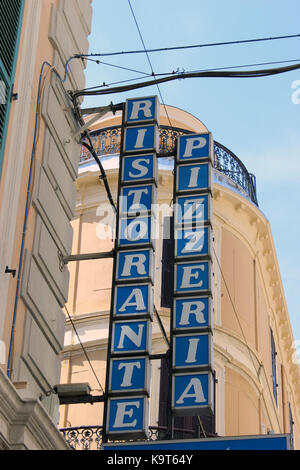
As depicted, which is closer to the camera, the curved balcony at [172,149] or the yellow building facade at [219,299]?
the yellow building facade at [219,299]

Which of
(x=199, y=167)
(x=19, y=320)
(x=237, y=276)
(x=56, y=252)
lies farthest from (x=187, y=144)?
(x=237, y=276)

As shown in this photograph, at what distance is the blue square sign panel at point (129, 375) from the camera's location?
46.6 ft

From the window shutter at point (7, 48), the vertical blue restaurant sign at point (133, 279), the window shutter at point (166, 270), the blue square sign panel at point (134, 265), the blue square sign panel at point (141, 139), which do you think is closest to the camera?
the window shutter at point (7, 48)

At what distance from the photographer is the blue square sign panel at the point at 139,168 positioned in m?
16.1

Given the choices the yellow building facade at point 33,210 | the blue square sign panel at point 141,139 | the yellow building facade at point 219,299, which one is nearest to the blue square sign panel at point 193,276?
the yellow building facade at point 33,210

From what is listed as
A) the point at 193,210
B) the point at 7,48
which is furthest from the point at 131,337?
the point at 7,48

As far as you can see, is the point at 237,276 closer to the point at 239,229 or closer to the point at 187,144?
the point at 239,229

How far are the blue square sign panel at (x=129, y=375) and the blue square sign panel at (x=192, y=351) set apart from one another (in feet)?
1.58

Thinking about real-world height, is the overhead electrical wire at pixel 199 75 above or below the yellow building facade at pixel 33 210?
above

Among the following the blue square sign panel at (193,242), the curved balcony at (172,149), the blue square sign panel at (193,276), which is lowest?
the blue square sign panel at (193,276)

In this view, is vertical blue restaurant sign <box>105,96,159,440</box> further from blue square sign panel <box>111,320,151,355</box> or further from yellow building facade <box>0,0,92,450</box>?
yellow building facade <box>0,0,92,450</box>

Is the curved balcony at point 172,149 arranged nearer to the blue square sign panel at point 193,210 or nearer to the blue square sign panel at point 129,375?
the blue square sign panel at point 193,210

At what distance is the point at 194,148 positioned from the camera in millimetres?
16719

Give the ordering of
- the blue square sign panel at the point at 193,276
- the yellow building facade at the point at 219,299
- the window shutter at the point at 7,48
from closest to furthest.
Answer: the window shutter at the point at 7,48, the blue square sign panel at the point at 193,276, the yellow building facade at the point at 219,299
